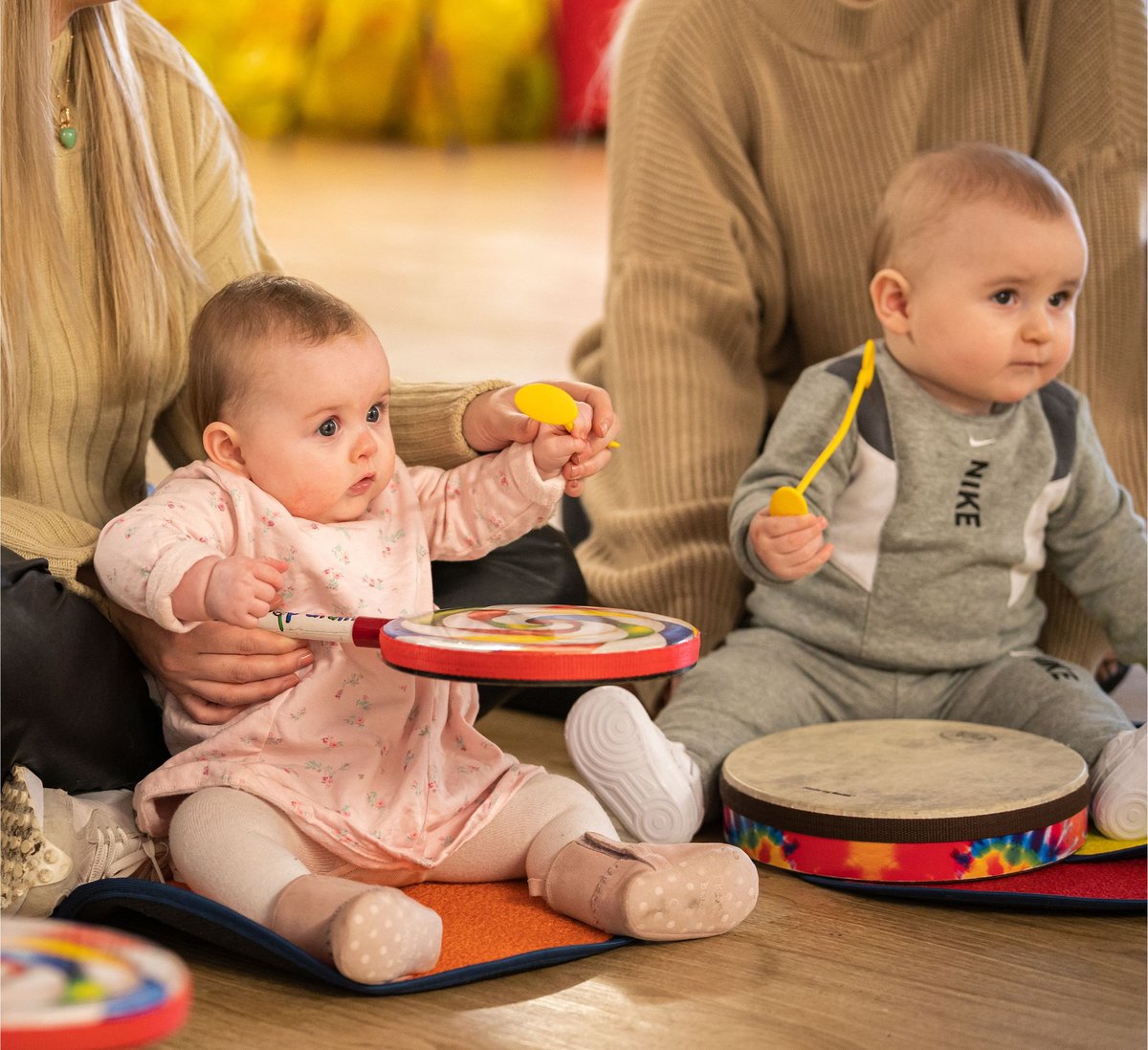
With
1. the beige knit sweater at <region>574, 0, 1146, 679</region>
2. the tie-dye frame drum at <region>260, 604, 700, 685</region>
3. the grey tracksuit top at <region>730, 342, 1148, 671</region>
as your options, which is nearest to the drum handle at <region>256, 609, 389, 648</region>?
the tie-dye frame drum at <region>260, 604, 700, 685</region>

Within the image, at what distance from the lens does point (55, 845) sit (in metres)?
1.01

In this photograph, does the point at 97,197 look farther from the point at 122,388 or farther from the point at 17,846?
the point at 17,846

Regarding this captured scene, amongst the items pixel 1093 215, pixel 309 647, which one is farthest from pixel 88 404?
pixel 1093 215

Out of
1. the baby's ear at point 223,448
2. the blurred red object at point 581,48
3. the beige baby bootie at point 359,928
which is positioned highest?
the blurred red object at point 581,48

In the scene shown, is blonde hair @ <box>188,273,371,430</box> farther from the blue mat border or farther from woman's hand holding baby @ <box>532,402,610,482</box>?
the blue mat border

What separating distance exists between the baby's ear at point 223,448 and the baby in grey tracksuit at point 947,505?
0.43 metres

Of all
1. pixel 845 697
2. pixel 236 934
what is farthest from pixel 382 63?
pixel 236 934

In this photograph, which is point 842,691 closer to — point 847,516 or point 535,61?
point 847,516

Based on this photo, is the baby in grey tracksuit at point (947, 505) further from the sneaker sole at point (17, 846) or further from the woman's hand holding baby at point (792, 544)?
the sneaker sole at point (17, 846)

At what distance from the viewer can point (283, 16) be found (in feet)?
16.4

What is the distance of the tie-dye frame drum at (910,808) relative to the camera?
1112 mm

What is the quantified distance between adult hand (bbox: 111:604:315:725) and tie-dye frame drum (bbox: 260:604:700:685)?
0.03 meters

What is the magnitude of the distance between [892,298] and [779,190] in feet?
0.94

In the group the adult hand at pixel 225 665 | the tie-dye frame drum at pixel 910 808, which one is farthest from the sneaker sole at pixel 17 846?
the tie-dye frame drum at pixel 910 808
